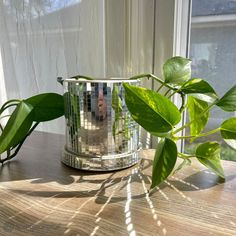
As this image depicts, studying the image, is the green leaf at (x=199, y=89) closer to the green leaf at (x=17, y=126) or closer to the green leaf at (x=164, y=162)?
the green leaf at (x=164, y=162)

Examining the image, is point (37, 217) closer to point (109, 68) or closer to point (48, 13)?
point (109, 68)

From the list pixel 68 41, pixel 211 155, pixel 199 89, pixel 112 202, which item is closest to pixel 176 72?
pixel 199 89

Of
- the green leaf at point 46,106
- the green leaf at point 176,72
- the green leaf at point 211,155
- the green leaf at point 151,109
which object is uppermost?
the green leaf at point 176,72

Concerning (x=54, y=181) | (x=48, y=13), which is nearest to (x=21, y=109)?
(x=54, y=181)

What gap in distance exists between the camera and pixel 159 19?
2.13ft

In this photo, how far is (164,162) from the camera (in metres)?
0.36

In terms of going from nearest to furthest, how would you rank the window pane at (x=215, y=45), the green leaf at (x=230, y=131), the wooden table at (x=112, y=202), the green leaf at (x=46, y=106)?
1. the wooden table at (x=112, y=202)
2. the green leaf at (x=230, y=131)
3. the green leaf at (x=46, y=106)
4. the window pane at (x=215, y=45)

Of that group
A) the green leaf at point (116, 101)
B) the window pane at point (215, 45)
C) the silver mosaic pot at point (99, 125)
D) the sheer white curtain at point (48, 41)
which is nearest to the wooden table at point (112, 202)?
the silver mosaic pot at point (99, 125)

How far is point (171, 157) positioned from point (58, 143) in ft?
1.36

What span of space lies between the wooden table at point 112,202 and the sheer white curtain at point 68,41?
336 mm

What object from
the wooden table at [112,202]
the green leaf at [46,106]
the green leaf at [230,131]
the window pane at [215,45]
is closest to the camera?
the wooden table at [112,202]

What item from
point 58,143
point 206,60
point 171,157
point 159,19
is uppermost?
point 159,19

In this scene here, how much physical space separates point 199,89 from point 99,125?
0.20 meters

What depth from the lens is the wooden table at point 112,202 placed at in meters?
0.31
